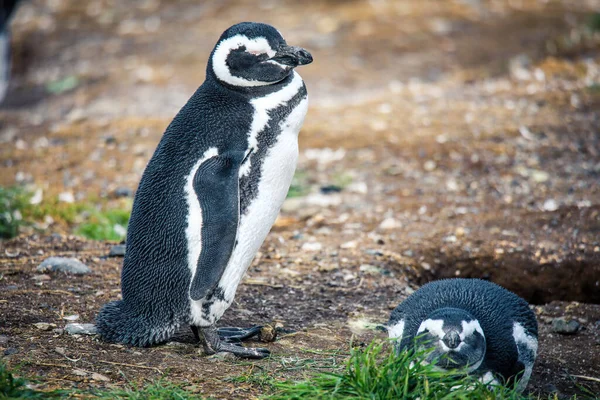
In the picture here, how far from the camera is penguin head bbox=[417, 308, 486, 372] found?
2.71m

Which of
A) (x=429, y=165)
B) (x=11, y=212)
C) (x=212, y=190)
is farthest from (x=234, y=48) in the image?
(x=429, y=165)

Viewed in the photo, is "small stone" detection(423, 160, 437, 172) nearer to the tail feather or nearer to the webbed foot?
the webbed foot

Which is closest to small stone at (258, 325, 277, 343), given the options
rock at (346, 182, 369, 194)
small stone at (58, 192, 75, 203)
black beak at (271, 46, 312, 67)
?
black beak at (271, 46, 312, 67)

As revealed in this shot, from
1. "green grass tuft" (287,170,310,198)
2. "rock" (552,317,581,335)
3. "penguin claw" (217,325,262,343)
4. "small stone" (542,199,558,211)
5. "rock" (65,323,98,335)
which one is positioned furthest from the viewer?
"green grass tuft" (287,170,310,198)

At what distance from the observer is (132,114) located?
24.8ft

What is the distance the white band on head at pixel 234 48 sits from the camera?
3006mm

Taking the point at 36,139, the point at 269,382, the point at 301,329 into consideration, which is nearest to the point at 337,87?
the point at 36,139

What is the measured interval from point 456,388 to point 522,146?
3.88 metres

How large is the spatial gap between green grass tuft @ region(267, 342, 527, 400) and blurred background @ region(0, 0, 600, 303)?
66.8 inches

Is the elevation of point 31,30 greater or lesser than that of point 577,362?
greater

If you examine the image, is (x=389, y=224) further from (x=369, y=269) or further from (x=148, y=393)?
(x=148, y=393)

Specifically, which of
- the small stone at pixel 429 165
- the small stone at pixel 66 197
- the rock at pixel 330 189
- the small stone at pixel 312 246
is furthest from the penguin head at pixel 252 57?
the small stone at pixel 429 165

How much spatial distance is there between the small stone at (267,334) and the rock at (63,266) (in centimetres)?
118

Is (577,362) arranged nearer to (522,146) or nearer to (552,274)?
(552,274)
